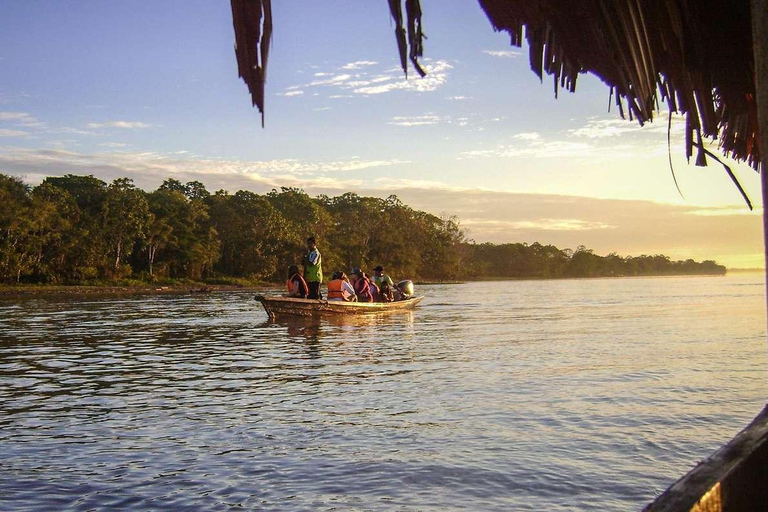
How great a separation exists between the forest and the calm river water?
38872mm

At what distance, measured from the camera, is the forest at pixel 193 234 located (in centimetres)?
5116

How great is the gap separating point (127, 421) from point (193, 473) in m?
2.24

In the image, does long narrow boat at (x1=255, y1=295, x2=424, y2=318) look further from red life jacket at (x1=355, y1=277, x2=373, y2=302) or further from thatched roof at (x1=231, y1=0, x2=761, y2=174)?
thatched roof at (x1=231, y1=0, x2=761, y2=174)

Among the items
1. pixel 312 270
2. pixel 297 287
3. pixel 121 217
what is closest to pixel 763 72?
pixel 312 270

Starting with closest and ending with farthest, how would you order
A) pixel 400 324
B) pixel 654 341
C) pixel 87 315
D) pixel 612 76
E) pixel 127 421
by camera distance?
pixel 612 76 < pixel 127 421 < pixel 654 341 < pixel 400 324 < pixel 87 315

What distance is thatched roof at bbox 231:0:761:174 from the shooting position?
2.79 m

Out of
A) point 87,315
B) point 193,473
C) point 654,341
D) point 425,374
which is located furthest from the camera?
point 87,315

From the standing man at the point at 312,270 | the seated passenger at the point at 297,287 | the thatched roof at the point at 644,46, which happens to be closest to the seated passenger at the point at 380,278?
the seated passenger at the point at 297,287

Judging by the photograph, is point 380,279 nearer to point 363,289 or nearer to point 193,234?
point 363,289

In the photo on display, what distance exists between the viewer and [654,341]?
52.3 ft

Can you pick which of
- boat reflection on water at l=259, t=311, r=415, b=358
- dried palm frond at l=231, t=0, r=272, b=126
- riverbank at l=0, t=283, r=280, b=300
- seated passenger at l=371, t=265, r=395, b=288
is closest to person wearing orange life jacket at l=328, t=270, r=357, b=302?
boat reflection on water at l=259, t=311, r=415, b=358

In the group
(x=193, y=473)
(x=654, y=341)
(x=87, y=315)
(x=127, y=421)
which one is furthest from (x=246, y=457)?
(x=87, y=315)

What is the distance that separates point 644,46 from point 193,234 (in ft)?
208

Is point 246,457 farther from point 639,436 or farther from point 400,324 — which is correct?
point 400,324
